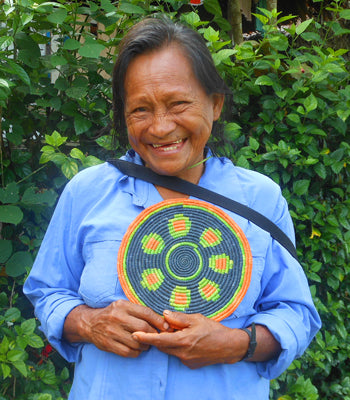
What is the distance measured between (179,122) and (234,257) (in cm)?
43

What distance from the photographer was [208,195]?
1.51 metres

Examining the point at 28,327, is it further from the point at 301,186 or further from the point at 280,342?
the point at 301,186

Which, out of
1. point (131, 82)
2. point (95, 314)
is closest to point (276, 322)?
point (95, 314)

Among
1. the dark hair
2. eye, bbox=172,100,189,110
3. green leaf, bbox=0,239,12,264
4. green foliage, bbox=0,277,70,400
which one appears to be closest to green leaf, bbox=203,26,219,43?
the dark hair

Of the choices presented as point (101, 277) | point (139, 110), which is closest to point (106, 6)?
point (139, 110)

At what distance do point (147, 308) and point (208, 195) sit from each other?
412 millimetres

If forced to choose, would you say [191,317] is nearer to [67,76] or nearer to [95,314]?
[95,314]

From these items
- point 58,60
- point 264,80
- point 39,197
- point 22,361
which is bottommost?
point 22,361

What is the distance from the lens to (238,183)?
156 centimetres

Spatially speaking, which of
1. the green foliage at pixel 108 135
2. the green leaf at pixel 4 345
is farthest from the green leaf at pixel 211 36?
the green leaf at pixel 4 345

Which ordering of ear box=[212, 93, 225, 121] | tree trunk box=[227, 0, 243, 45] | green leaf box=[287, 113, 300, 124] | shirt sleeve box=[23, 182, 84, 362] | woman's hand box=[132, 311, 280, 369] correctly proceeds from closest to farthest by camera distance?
woman's hand box=[132, 311, 280, 369]
shirt sleeve box=[23, 182, 84, 362]
ear box=[212, 93, 225, 121]
green leaf box=[287, 113, 300, 124]
tree trunk box=[227, 0, 243, 45]

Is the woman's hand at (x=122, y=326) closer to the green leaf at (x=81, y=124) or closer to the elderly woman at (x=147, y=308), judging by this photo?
the elderly woman at (x=147, y=308)

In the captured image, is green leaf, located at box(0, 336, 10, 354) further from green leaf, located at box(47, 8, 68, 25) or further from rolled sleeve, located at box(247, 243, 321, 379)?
green leaf, located at box(47, 8, 68, 25)

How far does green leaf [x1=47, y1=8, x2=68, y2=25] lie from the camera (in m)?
2.10
